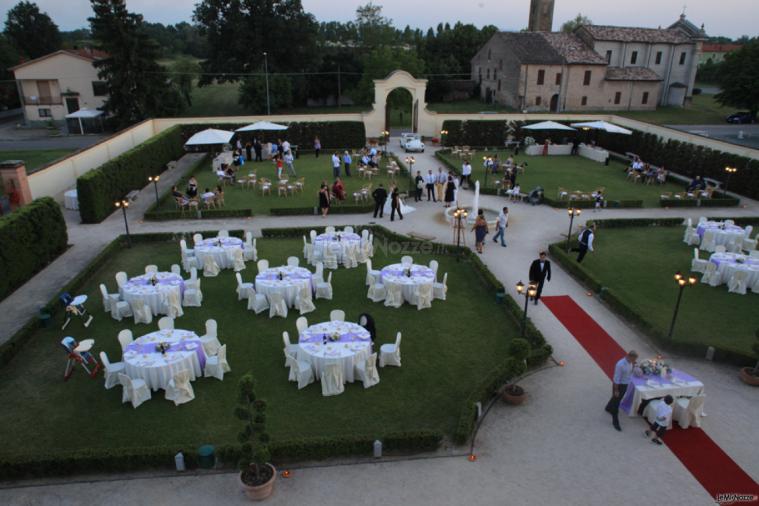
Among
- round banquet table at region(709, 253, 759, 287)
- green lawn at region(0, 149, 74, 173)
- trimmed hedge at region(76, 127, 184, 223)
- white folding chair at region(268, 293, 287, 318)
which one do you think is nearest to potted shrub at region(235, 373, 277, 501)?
white folding chair at region(268, 293, 287, 318)

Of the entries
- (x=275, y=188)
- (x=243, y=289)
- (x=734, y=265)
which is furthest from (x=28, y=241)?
(x=734, y=265)

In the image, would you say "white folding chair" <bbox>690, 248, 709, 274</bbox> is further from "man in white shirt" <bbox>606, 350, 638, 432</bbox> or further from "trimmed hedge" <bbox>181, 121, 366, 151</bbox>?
"trimmed hedge" <bbox>181, 121, 366, 151</bbox>

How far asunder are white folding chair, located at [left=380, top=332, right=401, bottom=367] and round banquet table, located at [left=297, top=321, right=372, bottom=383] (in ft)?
1.20

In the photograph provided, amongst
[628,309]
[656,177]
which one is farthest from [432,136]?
[628,309]

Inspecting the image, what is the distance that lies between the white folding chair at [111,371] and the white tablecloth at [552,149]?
31.7 metres

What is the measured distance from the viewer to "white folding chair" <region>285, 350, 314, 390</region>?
11.1m

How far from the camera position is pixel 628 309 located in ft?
46.2

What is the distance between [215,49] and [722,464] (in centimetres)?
5934

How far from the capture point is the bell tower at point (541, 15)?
66.2m

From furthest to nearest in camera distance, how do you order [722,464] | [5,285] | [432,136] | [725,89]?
[725,89], [432,136], [5,285], [722,464]

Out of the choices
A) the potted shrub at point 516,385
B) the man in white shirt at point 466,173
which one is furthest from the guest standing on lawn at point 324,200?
the potted shrub at point 516,385

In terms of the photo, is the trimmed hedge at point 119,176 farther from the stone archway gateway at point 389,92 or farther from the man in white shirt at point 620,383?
the man in white shirt at point 620,383

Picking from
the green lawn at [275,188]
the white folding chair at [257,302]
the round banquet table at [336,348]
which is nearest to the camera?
the round banquet table at [336,348]

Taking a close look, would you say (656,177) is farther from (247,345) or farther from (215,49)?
(215,49)
